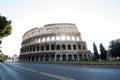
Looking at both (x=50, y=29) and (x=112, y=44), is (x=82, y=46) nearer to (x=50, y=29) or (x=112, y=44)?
(x=112, y=44)

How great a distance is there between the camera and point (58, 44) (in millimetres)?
55906

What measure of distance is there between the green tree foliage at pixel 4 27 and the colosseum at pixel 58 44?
30.9 meters

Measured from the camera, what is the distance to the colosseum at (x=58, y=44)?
182ft

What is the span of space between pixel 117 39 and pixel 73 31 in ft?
58.1

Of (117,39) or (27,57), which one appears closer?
(117,39)

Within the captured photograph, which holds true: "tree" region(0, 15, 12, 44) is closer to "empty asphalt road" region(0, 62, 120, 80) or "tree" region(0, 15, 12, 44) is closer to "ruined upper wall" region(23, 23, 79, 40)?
"empty asphalt road" region(0, 62, 120, 80)

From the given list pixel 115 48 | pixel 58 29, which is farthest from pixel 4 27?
pixel 115 48

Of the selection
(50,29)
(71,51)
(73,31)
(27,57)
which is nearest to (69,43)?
(71,51)

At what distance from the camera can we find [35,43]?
6203 cm

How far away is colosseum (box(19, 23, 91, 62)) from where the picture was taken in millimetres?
55438

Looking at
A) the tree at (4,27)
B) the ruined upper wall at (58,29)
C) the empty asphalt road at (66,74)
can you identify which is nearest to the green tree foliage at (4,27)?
the tree at (4,27)

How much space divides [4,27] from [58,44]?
3333cm

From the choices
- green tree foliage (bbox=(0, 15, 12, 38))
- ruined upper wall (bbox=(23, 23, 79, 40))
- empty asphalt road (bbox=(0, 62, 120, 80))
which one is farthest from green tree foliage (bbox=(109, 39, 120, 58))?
→ empty asphalt road (bbox=(0, 62, 120, 80))

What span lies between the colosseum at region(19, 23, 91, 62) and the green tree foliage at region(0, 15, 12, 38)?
30.9 m
